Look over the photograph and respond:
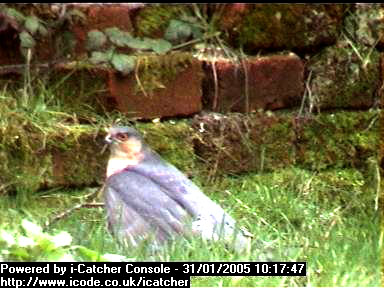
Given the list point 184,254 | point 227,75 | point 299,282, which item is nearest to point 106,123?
point 227,75

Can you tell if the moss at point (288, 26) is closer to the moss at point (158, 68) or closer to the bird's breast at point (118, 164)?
the moss at point (158, 68)

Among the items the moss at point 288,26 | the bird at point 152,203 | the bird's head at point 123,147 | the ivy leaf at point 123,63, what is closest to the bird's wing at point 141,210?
the bird at point 152,203

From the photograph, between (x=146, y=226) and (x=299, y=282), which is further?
(x=146, y=226)

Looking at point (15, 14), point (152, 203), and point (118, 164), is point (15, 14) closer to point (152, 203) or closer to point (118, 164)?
point (118, 164)

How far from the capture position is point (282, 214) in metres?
3.24

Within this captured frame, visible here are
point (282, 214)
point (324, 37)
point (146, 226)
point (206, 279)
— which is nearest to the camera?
point (206, 279)

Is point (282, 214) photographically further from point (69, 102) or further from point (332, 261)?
point (69, 102)

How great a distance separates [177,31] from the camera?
338 cm

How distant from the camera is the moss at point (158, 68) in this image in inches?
133

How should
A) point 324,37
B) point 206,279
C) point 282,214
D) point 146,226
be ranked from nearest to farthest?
point 206,279 → point 146,226 → point 282,214 → point 324,37

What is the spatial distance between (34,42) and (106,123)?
0.30m

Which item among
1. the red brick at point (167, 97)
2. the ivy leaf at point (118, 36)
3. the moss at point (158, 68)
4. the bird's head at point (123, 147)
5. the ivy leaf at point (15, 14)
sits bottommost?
the bird's head at point (123, 147)

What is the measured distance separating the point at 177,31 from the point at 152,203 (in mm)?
567

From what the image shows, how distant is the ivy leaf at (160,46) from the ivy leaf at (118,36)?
0.24ft
